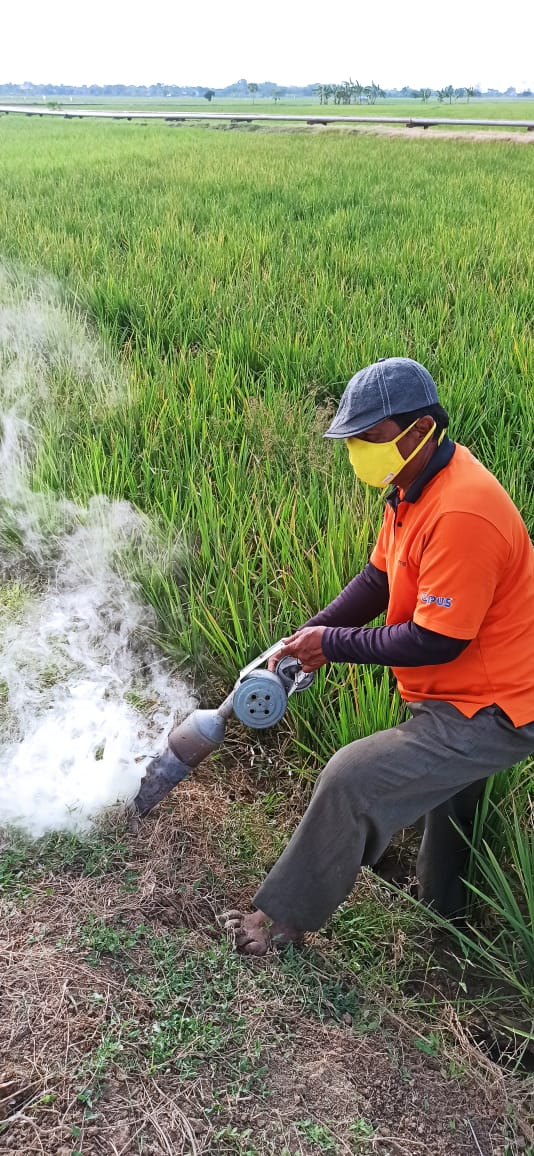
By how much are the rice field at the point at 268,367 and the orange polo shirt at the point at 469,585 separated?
39 centimetres

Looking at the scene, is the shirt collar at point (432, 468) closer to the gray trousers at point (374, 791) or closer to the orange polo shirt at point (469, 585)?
the orange polo shirt at point (469, 585)

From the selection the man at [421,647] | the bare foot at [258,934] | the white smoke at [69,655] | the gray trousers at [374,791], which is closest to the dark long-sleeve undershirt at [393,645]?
the man at [421,647]

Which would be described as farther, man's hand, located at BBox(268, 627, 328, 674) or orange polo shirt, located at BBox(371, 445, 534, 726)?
man's hand, located at BBox(268, 627, 328, 674)

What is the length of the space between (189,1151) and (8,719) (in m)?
1.24

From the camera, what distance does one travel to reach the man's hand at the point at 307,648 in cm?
174

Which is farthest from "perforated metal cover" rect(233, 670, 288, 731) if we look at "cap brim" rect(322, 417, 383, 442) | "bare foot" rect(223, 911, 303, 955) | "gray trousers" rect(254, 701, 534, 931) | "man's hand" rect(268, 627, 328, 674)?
"cap brim" rect(322, 417, 383, 442)

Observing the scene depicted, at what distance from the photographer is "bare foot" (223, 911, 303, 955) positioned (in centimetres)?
174

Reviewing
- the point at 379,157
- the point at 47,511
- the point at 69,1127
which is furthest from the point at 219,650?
the point at 379,157

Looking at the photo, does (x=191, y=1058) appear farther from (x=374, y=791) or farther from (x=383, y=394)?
(x=383, y=394)

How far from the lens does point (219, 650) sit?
2441 mm

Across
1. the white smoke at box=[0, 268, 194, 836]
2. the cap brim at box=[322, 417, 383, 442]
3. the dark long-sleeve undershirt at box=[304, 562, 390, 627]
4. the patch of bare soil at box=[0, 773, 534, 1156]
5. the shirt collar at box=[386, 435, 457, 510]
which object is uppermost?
the cap brim at box=[322, 417, 383, 442]

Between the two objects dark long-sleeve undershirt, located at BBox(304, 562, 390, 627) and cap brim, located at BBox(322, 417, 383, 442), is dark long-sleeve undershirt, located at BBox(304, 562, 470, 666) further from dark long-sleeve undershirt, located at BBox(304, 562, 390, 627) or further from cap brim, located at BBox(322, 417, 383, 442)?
cap brim, located at BBox(322, 417, 383, 442)

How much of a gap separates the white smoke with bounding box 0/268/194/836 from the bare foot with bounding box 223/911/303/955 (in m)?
0.46

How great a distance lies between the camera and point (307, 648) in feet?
5.76
